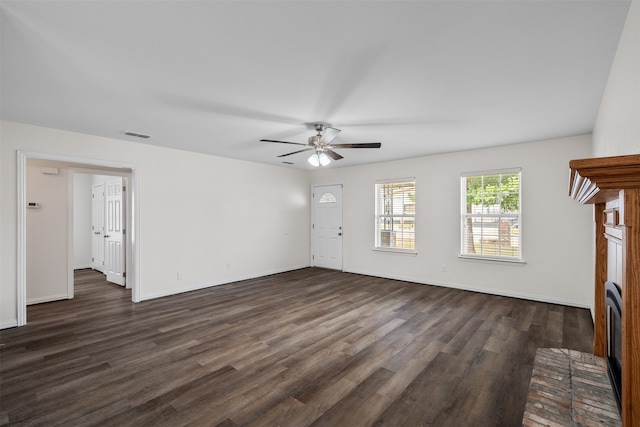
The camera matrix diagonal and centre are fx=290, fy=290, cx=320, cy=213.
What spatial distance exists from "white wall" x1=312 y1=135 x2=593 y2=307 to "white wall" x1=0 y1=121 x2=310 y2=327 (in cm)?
185

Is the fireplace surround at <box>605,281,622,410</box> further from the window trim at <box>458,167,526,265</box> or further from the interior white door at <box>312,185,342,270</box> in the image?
the interior white door at <box>312,185,342,270</box>

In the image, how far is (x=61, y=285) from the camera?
15.5 feet

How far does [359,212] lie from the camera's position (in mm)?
6551

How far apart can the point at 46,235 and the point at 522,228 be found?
756 centimetres

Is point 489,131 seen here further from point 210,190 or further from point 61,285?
point 61,285

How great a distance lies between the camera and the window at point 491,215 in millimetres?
4660

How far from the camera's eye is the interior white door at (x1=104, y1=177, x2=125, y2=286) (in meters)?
5.61

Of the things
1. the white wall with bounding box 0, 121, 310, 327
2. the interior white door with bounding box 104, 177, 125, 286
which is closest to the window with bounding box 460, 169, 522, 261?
the white wall with bounding box 0, 121, 310, 327

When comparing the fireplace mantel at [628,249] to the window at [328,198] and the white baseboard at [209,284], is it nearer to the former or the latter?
the white baseboard at [209,284]

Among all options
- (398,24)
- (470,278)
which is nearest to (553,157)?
(470,278)

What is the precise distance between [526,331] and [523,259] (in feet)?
5.31

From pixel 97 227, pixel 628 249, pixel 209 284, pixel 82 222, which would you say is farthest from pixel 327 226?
pixel 628 249

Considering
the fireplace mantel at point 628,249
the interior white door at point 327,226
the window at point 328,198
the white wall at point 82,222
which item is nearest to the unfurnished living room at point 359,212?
the fireplace mantel at point 628,249

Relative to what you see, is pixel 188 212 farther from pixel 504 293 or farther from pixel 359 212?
pixel 504 293
